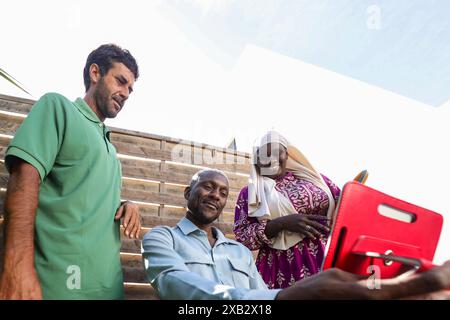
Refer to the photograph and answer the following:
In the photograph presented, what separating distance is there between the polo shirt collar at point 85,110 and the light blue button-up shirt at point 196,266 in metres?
0.54

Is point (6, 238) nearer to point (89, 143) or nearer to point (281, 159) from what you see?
point (89, 143)

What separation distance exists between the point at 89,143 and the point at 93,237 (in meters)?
0.36

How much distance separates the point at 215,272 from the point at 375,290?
93cm

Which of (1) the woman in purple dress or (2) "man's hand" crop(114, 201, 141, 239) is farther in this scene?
(1) the woman in purple dress

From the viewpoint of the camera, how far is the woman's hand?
1.79 metres

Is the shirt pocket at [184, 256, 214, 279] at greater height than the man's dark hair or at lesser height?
Answer: lesser

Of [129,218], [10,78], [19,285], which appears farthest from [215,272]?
[10,78]

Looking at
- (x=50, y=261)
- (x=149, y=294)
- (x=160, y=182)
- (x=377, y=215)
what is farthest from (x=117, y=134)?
(x=377, y=215)

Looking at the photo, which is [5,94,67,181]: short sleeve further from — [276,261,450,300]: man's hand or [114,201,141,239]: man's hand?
[276,261,450,300]: man's hand

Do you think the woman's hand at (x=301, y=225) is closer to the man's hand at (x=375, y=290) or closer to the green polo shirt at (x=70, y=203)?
the green polo shirt at (x=70, y=203)

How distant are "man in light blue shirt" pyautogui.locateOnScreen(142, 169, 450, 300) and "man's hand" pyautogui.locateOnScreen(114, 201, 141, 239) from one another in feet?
0.21

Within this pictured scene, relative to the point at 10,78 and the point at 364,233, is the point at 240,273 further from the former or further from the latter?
the point at 10,78

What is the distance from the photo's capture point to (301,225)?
1797 millimetres

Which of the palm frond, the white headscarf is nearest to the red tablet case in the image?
the white headscarf
